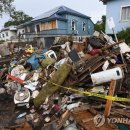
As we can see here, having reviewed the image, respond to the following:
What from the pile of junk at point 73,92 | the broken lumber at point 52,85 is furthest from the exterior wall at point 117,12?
the broken lumber at point 52,85

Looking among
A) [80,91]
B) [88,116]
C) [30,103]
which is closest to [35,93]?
[30,103]

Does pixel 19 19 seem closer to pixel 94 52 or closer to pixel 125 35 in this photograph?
pixel 125 35

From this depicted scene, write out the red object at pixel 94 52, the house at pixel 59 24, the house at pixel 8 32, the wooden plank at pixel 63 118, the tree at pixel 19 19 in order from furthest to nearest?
the tree at pixel 19 19
the house at pixel 8 32
the house at pixel 59 24
the red object at pixel 94 52
the wooden plank at pixel 63 118

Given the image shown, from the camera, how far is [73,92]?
830 cm

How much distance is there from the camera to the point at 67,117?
700cm

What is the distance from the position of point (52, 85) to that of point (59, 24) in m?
21.3

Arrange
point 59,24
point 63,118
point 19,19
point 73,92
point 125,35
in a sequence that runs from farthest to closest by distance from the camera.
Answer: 1. point 19,19
2. point 59,24
3. point 125,35
4. point 73,92
5. point 63,118

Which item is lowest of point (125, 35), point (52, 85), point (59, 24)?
point (52, 85)

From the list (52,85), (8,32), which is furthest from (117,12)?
(8,32)

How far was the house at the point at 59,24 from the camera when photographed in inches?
1142

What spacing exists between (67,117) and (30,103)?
80.2 inches

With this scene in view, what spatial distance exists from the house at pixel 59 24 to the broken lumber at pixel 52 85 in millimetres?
16900

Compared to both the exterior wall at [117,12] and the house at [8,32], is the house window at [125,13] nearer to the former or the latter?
the exterior wall at [117,12]

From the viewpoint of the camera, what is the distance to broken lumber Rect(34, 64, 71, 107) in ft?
27.6
